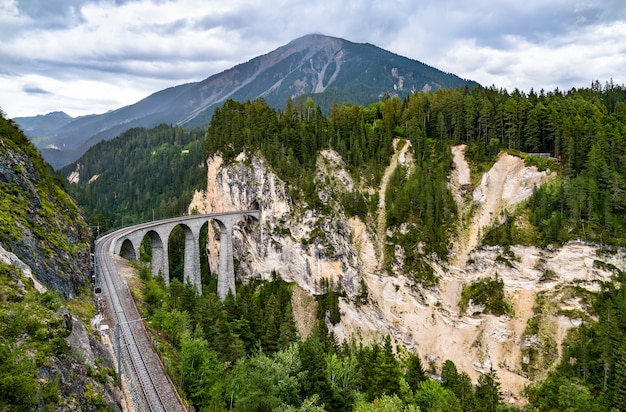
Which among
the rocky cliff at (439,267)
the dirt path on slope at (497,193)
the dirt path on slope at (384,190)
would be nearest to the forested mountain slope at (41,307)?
the rocky cliff at (439,267)

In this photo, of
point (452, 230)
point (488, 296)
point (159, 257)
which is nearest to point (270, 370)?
point (159, 257)

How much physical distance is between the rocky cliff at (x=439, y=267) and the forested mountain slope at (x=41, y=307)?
4205 cm

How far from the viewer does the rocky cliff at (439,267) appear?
59.2 metres

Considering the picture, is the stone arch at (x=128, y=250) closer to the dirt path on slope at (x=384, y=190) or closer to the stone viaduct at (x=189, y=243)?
the stone viaduct at (x=189, y=243)

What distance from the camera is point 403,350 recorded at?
6662 cm

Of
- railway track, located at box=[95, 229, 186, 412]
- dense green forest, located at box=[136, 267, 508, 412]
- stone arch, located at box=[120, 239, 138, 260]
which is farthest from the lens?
stone arch, located at box=[120, 239, 138, 260]

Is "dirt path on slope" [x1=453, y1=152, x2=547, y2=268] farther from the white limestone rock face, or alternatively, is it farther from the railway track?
the railway track

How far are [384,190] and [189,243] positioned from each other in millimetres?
Result: 41470

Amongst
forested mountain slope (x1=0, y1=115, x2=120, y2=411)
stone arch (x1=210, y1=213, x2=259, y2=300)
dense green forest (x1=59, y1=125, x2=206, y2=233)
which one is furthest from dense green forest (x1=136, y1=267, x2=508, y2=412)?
dense green forest (x1=59, y1=125, x2=206, y2=233)

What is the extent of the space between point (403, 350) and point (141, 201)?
134m

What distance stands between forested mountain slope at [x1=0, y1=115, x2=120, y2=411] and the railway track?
2033 millimetres

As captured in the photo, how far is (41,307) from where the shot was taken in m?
18.0

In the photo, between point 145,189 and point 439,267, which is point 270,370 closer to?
point 439,267

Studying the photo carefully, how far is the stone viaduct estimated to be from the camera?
55750 mm
